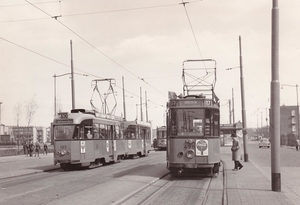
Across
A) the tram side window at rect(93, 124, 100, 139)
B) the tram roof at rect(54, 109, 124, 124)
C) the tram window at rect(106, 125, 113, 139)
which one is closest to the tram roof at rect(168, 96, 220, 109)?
the tram roof at rect(54, 109, 124, 124)

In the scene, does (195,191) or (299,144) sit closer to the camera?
(195,191)

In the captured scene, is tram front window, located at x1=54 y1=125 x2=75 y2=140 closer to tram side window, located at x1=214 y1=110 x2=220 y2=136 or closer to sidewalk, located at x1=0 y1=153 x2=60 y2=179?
sidewalk, located at x1=0 y1=153 x2=60 y2=179

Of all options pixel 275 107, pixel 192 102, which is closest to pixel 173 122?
pixel 192 102

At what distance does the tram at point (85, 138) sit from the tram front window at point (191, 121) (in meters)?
6.96

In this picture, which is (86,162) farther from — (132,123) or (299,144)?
(299,144)

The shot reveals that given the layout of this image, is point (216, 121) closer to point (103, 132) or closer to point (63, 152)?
point (63, 152)

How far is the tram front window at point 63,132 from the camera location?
19969 mm

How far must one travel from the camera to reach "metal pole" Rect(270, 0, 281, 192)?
1084 centimetres

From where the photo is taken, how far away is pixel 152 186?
13.0 m

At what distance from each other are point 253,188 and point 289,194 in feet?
4.65

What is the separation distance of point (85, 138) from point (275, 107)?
11.9m

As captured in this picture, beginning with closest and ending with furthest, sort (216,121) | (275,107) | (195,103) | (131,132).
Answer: (275,107) → (195,103) → (216,121) → (131,132)

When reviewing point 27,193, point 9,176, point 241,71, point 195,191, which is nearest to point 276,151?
point 195,191

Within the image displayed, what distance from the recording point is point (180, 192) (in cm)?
1162
